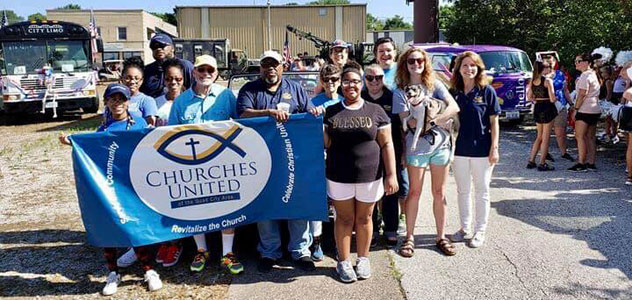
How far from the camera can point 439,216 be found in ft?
15.2

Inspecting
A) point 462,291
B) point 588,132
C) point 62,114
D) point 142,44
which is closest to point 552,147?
point 588,132

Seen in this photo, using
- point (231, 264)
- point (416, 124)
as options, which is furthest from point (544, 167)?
point (231, 264)

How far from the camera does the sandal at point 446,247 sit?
454 centimetres

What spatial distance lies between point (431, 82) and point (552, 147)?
6479 millimetres

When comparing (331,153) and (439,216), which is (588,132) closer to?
(439,216)

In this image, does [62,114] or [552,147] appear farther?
[62,114]

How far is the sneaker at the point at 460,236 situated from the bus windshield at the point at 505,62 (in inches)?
310

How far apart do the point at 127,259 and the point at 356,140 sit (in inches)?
94.2

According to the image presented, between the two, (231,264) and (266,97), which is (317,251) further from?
(266,97)

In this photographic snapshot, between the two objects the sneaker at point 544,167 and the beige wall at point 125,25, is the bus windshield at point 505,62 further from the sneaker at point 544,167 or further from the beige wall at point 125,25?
the beige wall at point 125,25

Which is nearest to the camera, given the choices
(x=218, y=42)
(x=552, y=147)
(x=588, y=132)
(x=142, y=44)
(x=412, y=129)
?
(x=412, y=129)

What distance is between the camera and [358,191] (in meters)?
3.98

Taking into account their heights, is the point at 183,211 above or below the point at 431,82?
below

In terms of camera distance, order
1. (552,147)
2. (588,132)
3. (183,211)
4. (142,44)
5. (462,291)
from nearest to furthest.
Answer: (462,291) → (183,211) → (588,132) → (552,147) → (142,44)
